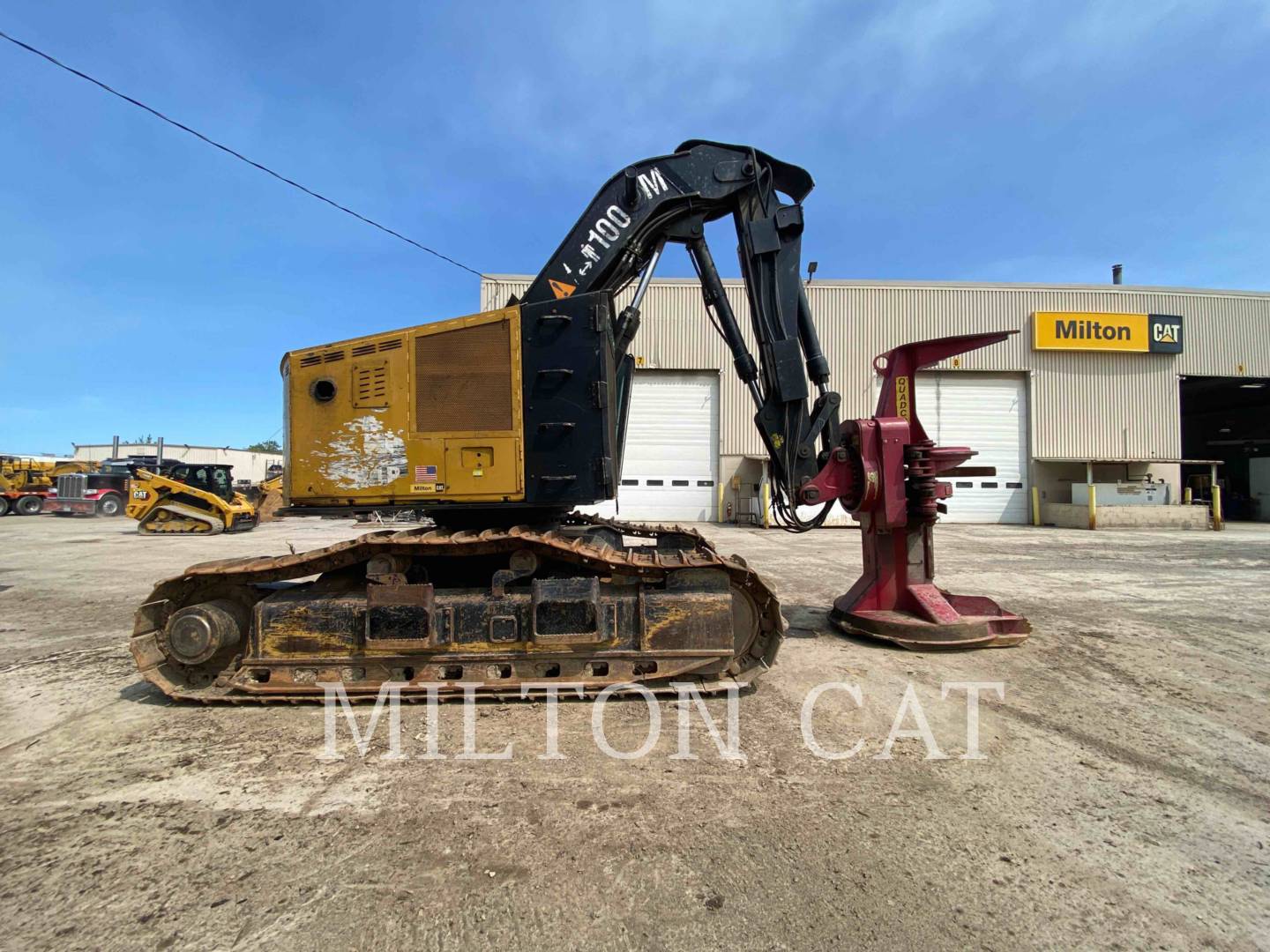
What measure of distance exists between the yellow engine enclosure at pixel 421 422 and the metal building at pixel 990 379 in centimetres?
1520

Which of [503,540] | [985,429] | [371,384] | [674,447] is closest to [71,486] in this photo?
[674,447]

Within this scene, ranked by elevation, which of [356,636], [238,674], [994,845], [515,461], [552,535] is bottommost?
[994,845]

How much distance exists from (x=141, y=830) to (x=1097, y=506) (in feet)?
76.4

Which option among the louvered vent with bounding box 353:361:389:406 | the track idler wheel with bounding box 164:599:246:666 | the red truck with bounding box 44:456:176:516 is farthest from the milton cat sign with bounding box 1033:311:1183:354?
the red truck with bounding box 44:456:176:516

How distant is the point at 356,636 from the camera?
12.5 ft

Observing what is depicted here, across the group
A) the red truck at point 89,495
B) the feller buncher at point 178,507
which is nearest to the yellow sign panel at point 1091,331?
the feller buncher at point 178,507

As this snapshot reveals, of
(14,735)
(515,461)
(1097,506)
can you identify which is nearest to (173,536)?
(14,735)

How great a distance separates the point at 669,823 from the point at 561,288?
12.5ft

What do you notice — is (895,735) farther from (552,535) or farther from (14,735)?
(14,735)

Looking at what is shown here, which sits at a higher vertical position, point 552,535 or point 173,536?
point 552,535

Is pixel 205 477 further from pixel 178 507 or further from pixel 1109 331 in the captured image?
pixel 1109 331

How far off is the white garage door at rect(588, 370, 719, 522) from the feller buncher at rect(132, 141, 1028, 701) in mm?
14811

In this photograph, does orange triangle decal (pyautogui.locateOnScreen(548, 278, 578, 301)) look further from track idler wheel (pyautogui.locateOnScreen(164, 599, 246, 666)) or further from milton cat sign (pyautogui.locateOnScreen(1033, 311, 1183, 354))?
milton cat sign (pyautogui.locateOnScreen(1033, 311, 1183, 354))

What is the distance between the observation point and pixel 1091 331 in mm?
20938
